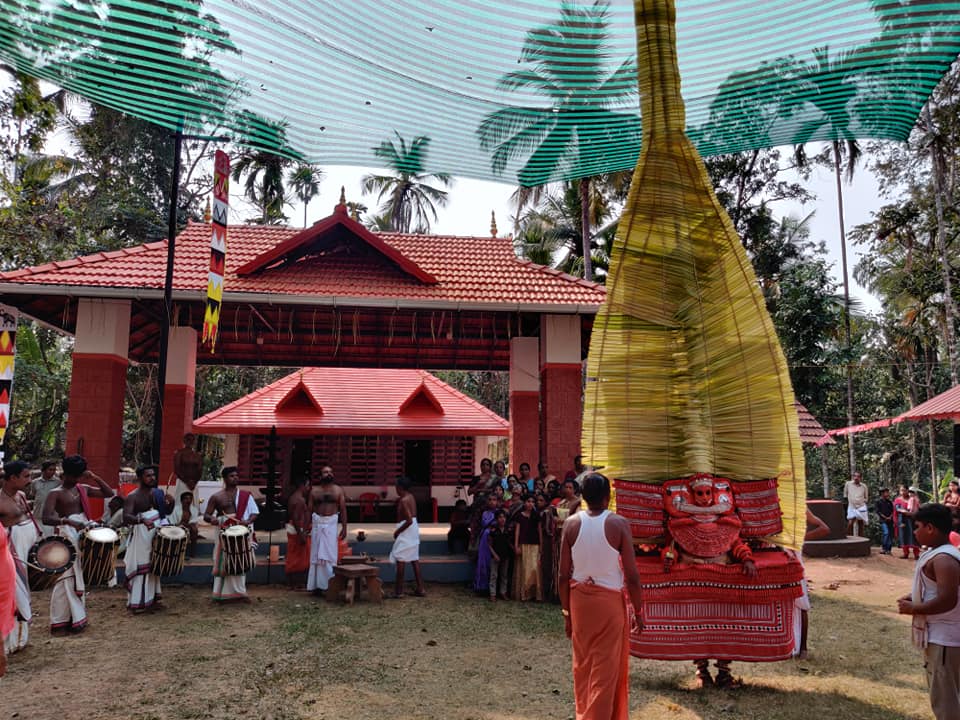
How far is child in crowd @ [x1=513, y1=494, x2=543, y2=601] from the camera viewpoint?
30.6 feet

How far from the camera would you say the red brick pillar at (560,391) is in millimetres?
11383

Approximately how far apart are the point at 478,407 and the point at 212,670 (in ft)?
40.1

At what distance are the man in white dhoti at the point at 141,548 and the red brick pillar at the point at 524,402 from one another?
601 cm

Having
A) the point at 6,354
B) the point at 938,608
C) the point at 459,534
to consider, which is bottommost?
the point at 459,534

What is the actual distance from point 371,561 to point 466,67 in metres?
6.78

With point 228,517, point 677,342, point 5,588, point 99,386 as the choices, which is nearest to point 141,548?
point 228,517

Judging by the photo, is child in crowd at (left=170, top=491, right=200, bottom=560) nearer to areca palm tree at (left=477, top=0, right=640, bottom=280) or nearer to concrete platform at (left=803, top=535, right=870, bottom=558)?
areca palm tree at (left=477, top=0, right=640, bottom=280)

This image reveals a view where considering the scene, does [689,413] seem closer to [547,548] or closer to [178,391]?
[547,548]

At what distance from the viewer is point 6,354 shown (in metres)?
10.3

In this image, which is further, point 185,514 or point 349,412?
point 349,412

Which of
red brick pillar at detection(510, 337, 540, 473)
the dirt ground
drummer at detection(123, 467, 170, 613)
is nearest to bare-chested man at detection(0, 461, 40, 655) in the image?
the dirt ground

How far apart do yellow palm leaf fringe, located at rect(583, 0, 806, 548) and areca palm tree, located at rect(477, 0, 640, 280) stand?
26.2 inches

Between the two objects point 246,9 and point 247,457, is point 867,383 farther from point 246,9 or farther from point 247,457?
point 246,9

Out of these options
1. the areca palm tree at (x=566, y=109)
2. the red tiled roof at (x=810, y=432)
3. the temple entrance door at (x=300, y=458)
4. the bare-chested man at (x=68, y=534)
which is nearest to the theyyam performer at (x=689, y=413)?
the areca palm tree at (x=566, y=109)
